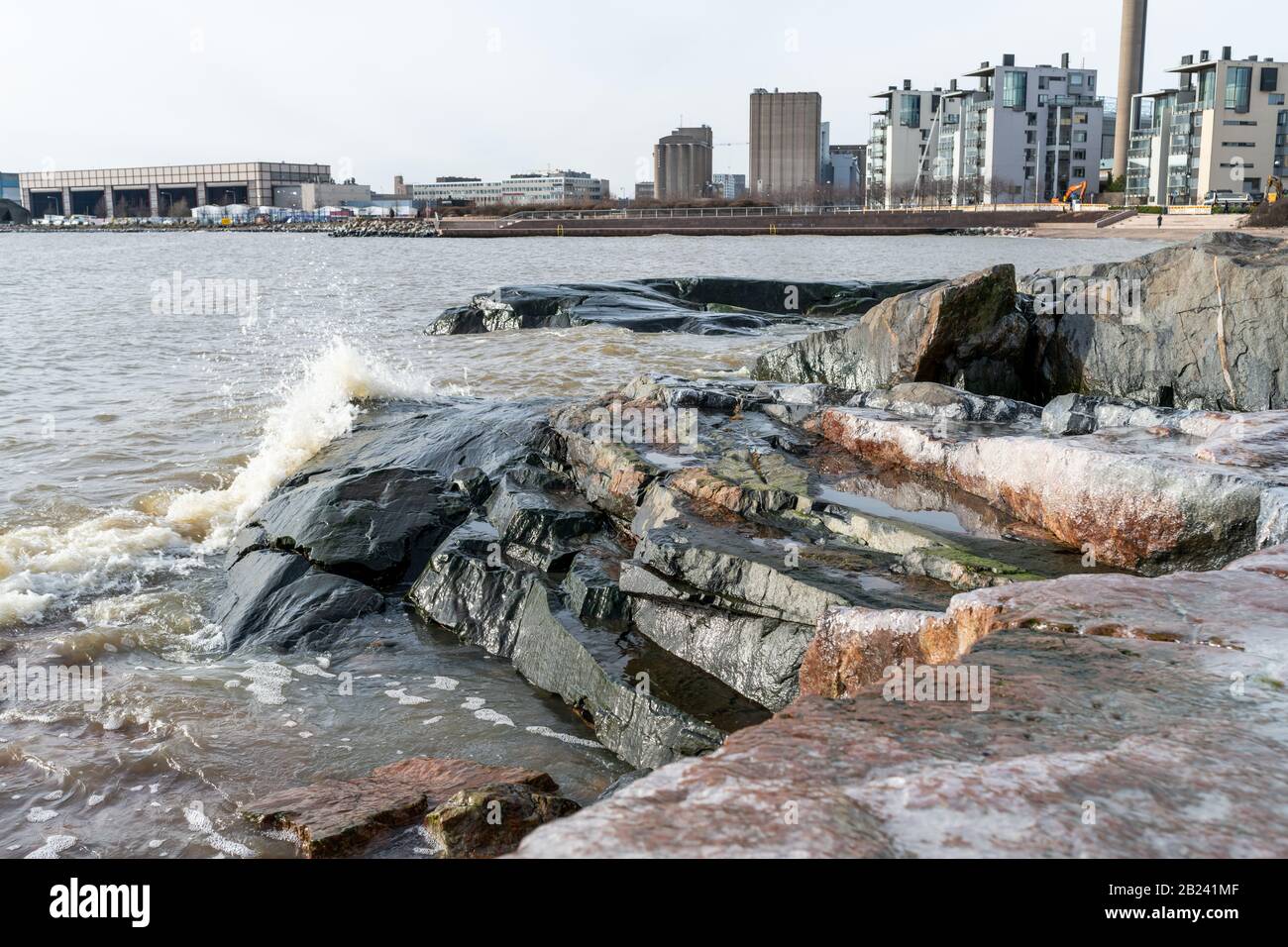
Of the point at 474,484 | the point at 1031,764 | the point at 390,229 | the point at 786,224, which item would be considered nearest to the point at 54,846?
the point at 1031,764

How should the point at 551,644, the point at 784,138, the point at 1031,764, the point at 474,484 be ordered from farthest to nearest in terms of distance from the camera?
1. the point at 784,138
2. the point at 474,484
3. the point at 551,644
4. the point at 1031,764

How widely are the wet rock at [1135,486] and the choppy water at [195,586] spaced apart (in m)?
2.85

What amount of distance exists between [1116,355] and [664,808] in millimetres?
8203

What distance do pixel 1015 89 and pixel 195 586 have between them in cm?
12109

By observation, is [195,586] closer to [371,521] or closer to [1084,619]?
[371,521]

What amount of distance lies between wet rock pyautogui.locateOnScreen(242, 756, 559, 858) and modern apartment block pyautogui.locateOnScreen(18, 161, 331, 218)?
181 metres

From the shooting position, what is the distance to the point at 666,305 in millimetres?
23781

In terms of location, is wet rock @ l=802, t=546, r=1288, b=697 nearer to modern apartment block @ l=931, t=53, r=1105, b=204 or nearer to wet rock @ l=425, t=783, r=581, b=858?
wet rock @ l=425, t=783, r=581, b=858

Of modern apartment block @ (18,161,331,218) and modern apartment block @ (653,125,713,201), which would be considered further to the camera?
modern apartment block @ (653,125,713,201)

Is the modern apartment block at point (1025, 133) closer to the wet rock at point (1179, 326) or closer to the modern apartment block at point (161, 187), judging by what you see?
the wet rock at point (1179, 326)

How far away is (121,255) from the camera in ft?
235

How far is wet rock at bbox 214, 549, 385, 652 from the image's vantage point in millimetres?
6723

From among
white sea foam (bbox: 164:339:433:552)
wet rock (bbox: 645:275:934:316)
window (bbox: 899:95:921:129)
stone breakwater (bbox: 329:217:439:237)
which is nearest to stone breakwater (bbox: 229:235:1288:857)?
white sea foam (bbox: 164:339:433:552)
